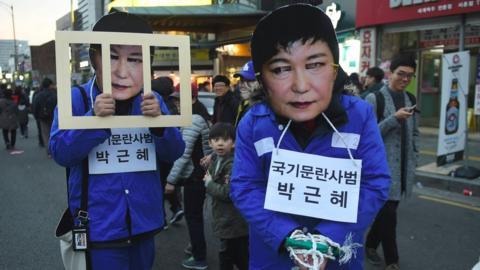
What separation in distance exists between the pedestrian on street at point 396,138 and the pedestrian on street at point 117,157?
2150 mm

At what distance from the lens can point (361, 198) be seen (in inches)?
73.5

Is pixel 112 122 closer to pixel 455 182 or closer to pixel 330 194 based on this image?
pixel 330 194

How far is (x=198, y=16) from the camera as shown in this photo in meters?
16.2

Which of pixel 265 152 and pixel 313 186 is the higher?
pixel 265 152

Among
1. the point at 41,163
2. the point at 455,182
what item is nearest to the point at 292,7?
the point at 455,182

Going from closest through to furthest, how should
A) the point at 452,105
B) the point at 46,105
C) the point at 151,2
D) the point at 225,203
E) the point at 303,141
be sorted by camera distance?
the point at 303,141 < the point at 225,203 < the point at 452,105 < the point at 46,105 < the point at 151,2

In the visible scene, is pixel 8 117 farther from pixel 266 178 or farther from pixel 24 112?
pixel 266 178

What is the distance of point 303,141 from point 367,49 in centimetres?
1087

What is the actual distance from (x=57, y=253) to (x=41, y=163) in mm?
6102

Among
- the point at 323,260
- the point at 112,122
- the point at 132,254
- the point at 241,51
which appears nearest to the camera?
the point at 323,260

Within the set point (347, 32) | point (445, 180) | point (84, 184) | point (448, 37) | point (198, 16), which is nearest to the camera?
point (84, 184)

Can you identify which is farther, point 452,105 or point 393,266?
point 452,105

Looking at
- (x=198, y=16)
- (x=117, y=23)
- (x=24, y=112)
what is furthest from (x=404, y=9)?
(x=24, y=112)

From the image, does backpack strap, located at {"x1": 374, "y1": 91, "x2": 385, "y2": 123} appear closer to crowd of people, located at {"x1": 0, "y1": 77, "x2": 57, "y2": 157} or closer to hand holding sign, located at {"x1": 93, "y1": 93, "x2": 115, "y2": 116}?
hand holding sign, located at {"x1": 93, "y1": 93, "x2": 115, "y2": 116}
